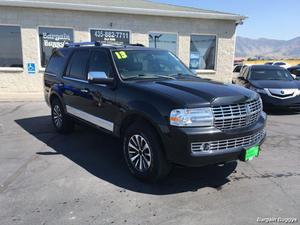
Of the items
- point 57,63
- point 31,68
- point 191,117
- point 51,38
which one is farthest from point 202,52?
point 191,117

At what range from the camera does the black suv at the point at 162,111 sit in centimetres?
373

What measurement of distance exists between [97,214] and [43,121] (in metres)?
5.60

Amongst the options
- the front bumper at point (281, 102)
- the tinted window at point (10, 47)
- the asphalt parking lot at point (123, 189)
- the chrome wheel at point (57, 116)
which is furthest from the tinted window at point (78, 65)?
the tinted window at point (10, 47)

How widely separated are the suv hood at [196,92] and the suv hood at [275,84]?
5672 mm

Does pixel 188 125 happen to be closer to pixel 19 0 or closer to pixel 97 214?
pixel 97 214

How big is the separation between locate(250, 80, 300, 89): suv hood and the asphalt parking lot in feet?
12.3

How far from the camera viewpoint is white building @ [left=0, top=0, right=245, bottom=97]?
12836mm

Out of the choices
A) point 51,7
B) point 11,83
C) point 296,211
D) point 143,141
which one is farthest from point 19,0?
point 296,211

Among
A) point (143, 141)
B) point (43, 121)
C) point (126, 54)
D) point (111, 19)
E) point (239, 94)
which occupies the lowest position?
point (43, 121)

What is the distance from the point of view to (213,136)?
3.73 m

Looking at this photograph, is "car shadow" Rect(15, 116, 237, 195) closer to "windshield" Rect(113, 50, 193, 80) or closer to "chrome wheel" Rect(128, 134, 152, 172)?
"chrome wheel" Rect(128, 134, 152, 172)

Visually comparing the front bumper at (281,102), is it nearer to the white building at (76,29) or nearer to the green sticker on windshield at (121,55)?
the green sticker on windshield at (121,55)

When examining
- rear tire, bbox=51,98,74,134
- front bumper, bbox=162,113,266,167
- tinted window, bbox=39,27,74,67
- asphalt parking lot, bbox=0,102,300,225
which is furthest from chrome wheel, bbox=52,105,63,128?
tinted window, bbox=39,27,74,67

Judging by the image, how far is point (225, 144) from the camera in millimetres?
3865
